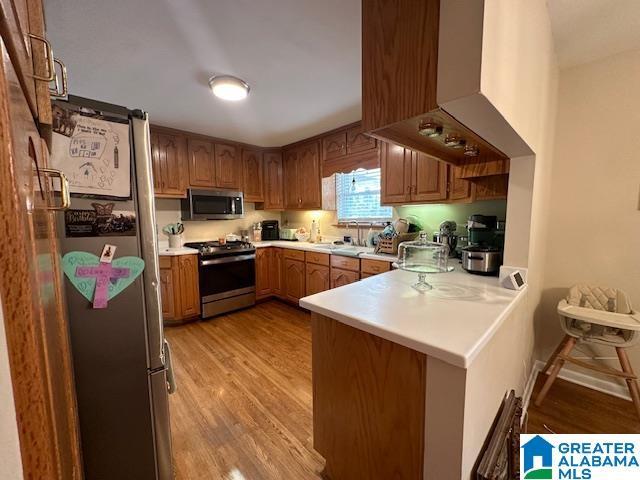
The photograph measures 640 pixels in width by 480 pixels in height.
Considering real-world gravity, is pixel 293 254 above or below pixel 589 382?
above

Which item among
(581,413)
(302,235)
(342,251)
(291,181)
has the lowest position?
(581,413)

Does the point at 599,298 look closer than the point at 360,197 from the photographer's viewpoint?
Yes

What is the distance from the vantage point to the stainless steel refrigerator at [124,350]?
90 centimetres

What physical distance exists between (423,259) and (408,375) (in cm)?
70

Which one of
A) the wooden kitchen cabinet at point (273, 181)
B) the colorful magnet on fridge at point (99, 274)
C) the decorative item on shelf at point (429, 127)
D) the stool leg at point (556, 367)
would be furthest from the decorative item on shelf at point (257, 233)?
the stool leg at point (556, 367)

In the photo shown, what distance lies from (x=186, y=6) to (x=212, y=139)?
7.42 feet

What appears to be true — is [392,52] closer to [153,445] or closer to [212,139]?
[153,445]

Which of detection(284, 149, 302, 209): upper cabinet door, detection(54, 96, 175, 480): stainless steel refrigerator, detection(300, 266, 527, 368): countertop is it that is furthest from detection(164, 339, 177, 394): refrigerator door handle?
detection(284, 149, 302, 209): upper cabinet door

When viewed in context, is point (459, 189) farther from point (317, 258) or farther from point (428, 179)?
point (317, 258)

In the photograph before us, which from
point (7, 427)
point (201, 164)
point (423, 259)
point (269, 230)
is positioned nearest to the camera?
point (7, 427)

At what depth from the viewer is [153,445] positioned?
3.43 ft

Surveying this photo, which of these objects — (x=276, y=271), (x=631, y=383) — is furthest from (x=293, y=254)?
(x=631, y=383)

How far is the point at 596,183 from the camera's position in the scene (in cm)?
180

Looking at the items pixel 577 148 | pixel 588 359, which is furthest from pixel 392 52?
pixel 588 359
